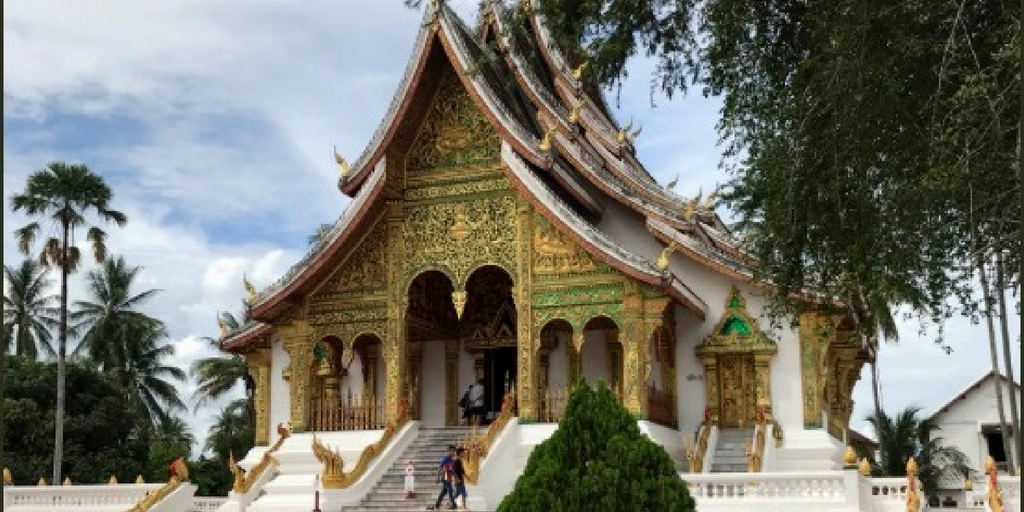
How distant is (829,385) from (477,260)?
6.01 meters

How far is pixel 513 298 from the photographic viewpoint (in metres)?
16.5

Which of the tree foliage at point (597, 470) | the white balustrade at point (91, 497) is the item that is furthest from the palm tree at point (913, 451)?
the tree foliage at point (597, 470)

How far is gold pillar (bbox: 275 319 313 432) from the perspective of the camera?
1655 centimetres

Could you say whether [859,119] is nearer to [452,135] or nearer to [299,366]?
[452,135]

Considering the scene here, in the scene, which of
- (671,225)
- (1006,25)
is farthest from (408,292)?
(1006,25)

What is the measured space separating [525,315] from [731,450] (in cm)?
329

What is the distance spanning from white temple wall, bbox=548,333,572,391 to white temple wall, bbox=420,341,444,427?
5.83 feet

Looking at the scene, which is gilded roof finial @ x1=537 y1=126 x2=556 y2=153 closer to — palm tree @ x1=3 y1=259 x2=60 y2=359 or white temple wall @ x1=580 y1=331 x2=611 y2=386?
white temple wall @ x1=580 y1=331 x2=611 y2=386

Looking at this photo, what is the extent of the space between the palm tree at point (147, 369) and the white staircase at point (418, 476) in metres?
27.0

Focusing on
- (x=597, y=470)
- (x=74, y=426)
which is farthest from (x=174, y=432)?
(x=597, y=470)

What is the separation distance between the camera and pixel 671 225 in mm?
16812

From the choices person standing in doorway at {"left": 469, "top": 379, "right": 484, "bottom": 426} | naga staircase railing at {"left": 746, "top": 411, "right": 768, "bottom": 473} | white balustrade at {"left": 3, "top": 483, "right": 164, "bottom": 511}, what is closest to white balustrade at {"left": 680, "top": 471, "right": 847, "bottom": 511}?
naga staircase railing at {"left": 746, "top": 411, "right": 768, "bottom": 473}

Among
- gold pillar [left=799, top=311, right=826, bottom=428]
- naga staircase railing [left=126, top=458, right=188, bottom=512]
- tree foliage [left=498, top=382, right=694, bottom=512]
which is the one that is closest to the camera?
tree foliage [left=498, top=382, right=694, bottom=512]

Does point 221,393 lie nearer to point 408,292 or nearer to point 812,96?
point 408,292
